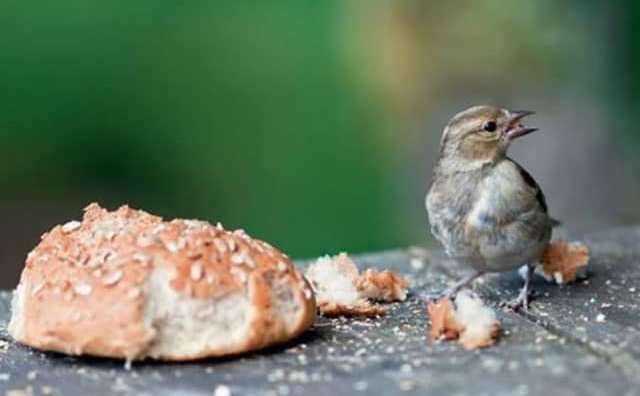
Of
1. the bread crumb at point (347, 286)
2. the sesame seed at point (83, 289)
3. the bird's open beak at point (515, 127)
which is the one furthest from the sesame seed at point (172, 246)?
the bird's open beak at point (515, 127)

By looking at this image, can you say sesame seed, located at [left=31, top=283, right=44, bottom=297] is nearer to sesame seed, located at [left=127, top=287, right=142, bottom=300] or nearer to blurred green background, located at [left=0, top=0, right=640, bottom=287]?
sesame seed, located at [left=127, top=287, right=142, bottom=300]

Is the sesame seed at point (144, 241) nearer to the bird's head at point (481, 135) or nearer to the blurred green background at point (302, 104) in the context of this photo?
the bird's head at point (481, 135)

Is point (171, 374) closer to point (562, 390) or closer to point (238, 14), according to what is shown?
point (562, 390)

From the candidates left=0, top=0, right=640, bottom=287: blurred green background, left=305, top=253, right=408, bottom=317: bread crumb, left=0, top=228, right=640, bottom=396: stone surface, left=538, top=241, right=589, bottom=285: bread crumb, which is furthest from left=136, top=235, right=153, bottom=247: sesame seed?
left=0, top=0, right=640, bottom=287: blurred green background

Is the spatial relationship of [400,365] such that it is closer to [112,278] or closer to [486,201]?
[112,278]

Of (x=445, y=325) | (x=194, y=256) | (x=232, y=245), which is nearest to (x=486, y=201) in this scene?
(x=445, y=325)
